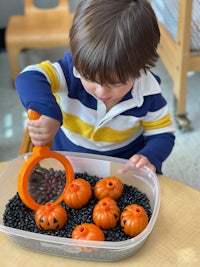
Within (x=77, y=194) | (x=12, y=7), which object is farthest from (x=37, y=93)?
(x=12, y=7)

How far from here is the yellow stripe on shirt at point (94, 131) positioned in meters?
0.84

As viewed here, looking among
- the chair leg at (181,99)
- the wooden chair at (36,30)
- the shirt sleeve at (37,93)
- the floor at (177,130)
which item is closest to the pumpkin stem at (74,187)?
the shirt sleeve at (37,93)

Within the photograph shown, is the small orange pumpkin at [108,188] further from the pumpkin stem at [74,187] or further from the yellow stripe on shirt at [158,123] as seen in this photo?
the yellow stripe on shirt at [158,123]

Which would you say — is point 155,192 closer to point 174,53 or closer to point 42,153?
point 42,153

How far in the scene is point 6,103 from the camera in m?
1.78

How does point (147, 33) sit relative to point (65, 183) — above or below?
above

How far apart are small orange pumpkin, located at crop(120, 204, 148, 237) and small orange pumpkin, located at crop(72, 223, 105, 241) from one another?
36 millimetres

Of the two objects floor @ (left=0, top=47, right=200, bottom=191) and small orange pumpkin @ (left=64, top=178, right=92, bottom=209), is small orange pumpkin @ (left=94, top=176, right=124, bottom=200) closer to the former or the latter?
small orange pumpkin @ (left=64, top=178, right=92, bottom=209)

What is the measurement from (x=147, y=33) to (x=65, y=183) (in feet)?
0.89

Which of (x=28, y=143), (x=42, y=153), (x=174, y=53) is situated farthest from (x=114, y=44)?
(x=174, y=53)

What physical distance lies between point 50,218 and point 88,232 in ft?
0.20

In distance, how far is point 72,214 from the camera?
0.67 m

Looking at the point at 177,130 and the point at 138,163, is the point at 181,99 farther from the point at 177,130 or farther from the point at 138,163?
the point at 138,163

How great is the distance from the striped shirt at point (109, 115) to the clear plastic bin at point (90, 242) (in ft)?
0.20
